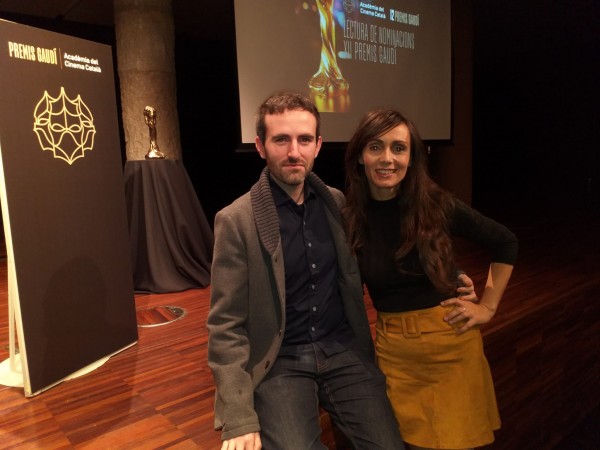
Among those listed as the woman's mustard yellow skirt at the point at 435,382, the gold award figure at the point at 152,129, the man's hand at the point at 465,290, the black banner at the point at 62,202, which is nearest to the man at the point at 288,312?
the woman's mustard yellow skirt at the point at 435,382

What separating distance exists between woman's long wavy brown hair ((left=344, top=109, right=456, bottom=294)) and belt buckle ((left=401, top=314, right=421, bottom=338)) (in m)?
0.13

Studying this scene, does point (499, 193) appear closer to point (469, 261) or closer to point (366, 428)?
point (469, 261)

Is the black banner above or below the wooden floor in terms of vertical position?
above

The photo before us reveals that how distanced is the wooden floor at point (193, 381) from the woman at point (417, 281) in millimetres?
469

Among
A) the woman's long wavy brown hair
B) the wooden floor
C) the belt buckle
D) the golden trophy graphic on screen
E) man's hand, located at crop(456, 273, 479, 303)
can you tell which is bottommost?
the wooden floor

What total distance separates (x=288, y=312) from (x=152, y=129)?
2.44 m

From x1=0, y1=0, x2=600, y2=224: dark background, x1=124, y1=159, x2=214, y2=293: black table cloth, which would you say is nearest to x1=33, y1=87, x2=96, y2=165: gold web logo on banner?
x1=124, y1=159, x2=214, y2=293: black table cloth

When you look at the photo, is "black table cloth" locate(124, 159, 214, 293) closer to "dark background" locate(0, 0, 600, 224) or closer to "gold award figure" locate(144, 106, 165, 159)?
"gold award figure" locate(144, 106, 165, 159)

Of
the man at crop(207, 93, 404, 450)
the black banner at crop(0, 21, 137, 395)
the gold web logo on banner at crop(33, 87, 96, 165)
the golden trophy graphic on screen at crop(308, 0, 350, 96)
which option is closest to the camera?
Answer: the man at crop(207, 93, 404, 450)

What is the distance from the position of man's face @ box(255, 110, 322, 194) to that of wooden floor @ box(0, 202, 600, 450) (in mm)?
934

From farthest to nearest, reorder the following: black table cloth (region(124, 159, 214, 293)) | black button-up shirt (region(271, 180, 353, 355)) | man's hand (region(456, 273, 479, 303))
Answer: black table cloth (region(124, 159, 214, 293)), man's hand (region(456, 273, 479, 303)), black button-up shirt (region(271, 180, 353, 355))

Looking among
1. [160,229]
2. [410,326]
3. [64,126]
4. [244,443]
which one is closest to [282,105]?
[410,326]

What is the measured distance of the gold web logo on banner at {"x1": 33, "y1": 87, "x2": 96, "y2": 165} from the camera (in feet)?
6.69

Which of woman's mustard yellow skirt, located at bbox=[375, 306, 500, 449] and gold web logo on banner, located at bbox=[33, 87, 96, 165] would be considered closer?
woman's mustard yellow skirt, located at bbox=[375, 306, 500, 449]
